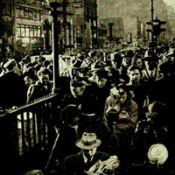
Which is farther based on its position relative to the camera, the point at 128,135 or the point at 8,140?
the point at 128,135

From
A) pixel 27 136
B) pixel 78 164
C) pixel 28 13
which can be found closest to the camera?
pixel 27 136

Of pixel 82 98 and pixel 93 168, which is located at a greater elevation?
pixel 82 98

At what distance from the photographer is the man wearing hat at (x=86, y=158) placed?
4.06 metres

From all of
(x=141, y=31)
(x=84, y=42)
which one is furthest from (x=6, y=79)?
(x=141, y=31)

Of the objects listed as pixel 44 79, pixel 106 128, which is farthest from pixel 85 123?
pixel 44 79

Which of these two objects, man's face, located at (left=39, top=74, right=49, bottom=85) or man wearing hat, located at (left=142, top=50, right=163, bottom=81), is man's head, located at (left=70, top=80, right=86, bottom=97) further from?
man wearing hat, located at (left=142, top=50, right=163, bottom=81)

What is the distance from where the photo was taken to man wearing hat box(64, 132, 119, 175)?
13.3ft

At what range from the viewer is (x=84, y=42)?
5756 centimetres

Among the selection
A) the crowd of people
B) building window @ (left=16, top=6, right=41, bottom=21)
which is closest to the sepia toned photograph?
the crowd of people

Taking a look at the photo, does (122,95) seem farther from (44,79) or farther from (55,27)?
(44,79)

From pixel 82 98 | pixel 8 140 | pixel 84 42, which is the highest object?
pixel 84 42

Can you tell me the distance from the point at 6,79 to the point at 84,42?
52.6 meters

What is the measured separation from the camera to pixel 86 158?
4273 millimetres

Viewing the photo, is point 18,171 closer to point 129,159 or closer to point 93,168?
point 93,168
